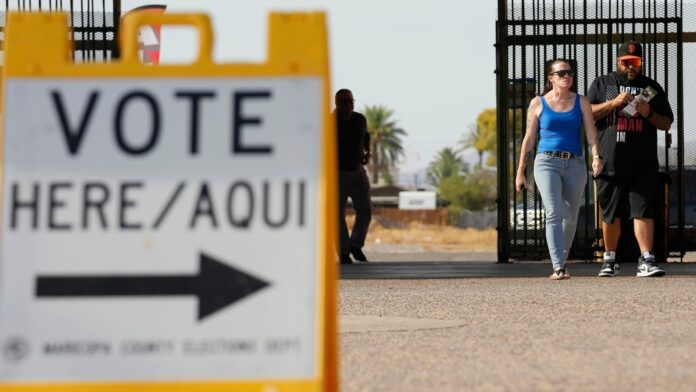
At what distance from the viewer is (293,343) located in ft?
15.4

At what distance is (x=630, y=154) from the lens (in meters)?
13.4

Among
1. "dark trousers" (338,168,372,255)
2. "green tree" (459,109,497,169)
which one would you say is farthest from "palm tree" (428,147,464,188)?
"dark trousers" (338,168,372,255)

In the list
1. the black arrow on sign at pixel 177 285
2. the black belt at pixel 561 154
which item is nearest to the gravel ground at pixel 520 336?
the black belt at pixel 561 154

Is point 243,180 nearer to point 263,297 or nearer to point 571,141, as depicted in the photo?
point 263,297

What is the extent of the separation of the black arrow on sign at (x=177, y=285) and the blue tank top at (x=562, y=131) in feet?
27.8

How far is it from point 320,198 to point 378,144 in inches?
4112

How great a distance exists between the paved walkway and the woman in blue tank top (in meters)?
0.47

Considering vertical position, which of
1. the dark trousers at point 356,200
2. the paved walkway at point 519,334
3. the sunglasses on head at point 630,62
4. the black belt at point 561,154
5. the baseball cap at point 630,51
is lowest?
the paved walkway at point 519,334

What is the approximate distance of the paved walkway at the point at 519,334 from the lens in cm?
664

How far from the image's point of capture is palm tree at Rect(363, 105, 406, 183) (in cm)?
10625

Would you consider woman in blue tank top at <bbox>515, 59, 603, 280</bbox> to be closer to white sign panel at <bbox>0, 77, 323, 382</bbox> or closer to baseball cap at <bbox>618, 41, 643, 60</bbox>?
baseball cap at <bbox>618, 41, 643, 60</bbox>

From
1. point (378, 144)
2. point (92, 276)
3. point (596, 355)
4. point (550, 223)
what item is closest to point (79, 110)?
point (92, 276)

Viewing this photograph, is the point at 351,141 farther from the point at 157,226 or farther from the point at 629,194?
the point at 157,226

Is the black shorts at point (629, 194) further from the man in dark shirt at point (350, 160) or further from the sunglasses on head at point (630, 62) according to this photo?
the man in dark shirt at point (350, 160)
